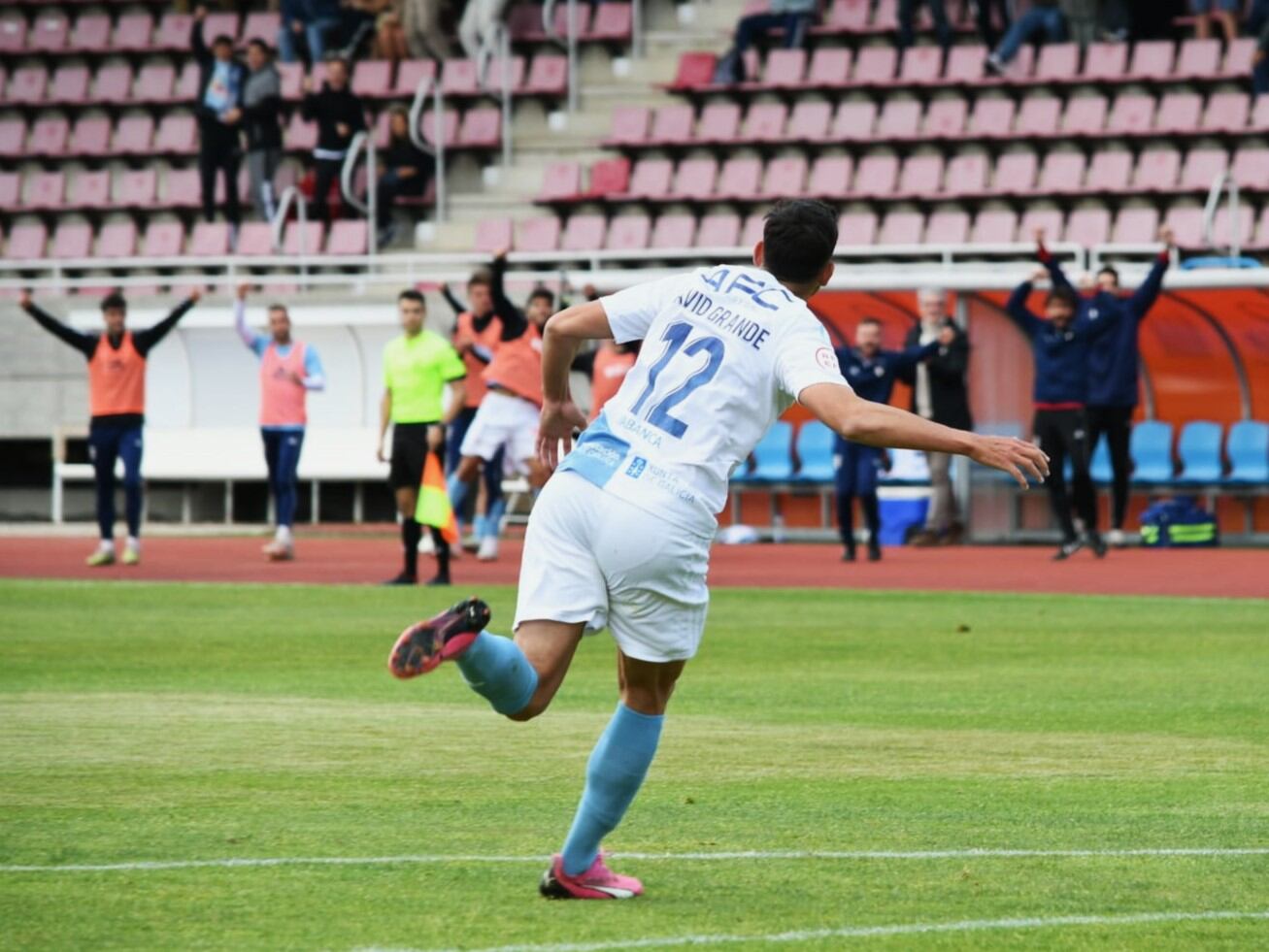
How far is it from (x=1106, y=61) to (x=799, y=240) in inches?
949

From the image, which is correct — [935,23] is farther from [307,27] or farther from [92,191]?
[92,191]

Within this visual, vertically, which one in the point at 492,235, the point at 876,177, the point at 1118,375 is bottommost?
the point at 1118,375

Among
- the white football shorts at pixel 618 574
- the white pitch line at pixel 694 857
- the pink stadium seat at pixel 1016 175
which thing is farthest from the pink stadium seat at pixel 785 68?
the white football shorts at pixel 618 574

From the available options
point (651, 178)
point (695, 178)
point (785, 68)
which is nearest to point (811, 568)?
point (695, 178)

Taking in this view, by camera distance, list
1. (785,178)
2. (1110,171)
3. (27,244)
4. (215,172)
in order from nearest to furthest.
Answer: (1110,171), (785,178), (215,172), (27,244)

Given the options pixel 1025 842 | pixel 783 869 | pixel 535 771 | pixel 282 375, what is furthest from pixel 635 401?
pixel 282 375

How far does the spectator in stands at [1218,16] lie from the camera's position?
2892 cm

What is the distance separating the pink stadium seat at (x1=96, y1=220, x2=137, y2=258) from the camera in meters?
32.7

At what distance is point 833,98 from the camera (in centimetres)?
3069

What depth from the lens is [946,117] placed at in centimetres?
2947

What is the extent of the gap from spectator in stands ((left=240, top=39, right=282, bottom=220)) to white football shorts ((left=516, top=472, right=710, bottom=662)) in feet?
84.9

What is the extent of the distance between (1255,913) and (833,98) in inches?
1005

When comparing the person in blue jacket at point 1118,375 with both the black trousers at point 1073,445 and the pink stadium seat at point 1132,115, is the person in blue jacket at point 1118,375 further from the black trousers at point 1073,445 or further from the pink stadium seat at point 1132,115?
the pink stadium seat at point 1132,115

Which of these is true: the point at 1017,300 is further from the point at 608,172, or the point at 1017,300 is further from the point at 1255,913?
the point at 1255,913
